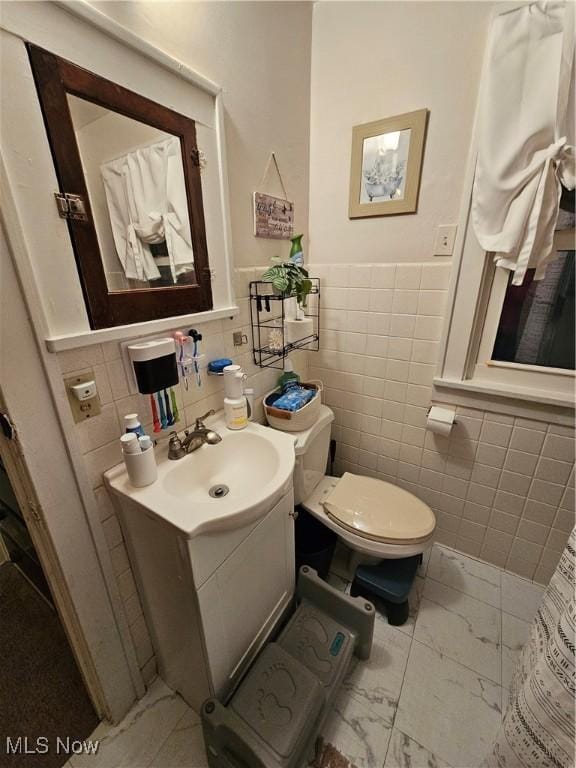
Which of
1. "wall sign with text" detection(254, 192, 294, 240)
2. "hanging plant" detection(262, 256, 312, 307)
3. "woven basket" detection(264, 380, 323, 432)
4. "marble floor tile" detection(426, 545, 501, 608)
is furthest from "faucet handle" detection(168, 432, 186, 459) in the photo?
"marble floor tile" detection(426, 545, 501, 608)

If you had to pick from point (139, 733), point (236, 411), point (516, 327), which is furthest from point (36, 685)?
point (516, 327)

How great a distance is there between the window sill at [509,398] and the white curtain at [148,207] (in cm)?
116

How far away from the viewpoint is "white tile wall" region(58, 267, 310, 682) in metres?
0.79

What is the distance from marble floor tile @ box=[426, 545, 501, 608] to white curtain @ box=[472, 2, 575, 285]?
1300 mm

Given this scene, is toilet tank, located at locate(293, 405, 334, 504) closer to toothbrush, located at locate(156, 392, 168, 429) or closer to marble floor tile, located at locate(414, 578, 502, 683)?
toothbrush, located at locate(156, 392, 168, 429)

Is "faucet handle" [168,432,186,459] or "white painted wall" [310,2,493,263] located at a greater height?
"white painted wall" [310,2,493,263]

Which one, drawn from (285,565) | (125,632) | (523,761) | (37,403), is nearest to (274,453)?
(285,565)

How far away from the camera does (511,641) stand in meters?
1.22

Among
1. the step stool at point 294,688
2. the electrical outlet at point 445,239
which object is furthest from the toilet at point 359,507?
the electrical outlet at point 445,239

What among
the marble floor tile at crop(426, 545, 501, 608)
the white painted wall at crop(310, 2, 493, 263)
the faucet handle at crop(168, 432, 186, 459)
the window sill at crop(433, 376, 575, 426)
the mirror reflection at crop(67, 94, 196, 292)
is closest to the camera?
the mirror reflection at crop(67, 94, 196, 292)

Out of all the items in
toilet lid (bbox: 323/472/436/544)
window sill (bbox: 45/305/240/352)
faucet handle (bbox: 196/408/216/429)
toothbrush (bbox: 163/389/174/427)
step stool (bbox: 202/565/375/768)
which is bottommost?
step stool (bbox: 202/565/375/768)

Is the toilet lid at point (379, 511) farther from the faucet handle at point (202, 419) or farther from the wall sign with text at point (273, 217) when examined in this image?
the wall sign with text at point (273, 217)

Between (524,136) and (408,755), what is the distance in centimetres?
191

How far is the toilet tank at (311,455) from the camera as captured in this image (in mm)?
1263
